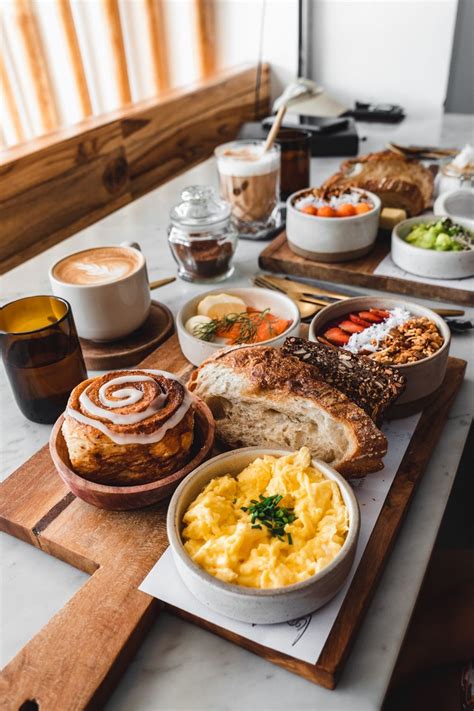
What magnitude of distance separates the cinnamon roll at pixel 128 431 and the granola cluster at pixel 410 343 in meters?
0.45

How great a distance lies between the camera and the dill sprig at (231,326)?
1387mm

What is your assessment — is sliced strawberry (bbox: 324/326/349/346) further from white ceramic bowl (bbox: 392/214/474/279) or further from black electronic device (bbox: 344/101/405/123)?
black electronic device (bbox: 344/101/405/123)

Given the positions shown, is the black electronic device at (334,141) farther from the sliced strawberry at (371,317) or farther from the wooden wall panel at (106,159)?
the sliced strawberry at (371,317)

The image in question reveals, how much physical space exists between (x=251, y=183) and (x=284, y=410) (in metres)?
1.14

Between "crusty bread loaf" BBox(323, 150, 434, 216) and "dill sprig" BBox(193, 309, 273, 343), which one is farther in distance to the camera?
"crusty bread loaf" BBox(323, 150, 434, 216)

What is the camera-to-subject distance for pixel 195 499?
944 mm

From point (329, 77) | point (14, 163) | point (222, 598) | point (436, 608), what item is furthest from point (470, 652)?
point (329, 77)

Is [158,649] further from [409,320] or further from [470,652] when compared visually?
[409,320]

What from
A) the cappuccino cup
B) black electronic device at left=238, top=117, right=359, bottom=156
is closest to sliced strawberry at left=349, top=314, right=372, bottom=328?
the cappuccino cup

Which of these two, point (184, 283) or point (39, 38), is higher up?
point (39, 38)

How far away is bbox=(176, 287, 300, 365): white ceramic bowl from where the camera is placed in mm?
1343

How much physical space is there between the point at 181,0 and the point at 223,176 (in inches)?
84.7

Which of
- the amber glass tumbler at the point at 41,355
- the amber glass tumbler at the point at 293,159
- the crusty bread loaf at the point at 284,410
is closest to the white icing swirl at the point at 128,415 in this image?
the crusty bread loaf at the point at 284,410

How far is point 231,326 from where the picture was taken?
1426 millimetres
